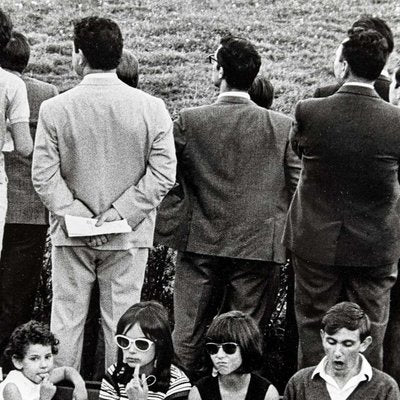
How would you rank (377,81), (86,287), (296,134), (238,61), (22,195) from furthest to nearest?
1. (22,195)
2. (377,81)
3. (238,61)
4. (86,287)
5. (296,134)

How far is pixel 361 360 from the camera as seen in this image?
403cm

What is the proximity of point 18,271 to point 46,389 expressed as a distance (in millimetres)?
956

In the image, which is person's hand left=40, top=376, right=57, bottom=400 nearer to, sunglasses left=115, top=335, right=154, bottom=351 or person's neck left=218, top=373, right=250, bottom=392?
sunglasses left=115, top=335, right=154, bottom=351

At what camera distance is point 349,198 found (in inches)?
166

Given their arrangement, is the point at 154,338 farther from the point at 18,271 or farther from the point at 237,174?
the point at 18,271

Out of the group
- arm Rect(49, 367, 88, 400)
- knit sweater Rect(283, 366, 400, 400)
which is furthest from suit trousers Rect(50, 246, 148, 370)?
knit sweater Rect(283, 366, 400, 400)

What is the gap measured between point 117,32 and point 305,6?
9.94 feet

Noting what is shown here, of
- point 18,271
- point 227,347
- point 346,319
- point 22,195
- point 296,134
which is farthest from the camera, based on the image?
point 18,271

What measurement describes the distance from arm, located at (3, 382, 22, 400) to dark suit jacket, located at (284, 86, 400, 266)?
4.17 ft

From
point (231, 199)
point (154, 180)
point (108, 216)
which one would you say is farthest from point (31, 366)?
point (231, 199)

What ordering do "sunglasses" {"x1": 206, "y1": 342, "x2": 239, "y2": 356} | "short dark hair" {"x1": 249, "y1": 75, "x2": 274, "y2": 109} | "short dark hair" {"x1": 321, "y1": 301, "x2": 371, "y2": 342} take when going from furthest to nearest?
"short dark hair" {"x1": 249, "y1": 75, "x2": 274, "y2": 109} < "sunglasses" {"x1": 206, "y1": 342, "x2": 239, "y2": 356} < "short dark hair" {"x1": 321, "y1": 301, "x2": 371, "y2": 342}

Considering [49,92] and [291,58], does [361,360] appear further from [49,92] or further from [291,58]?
[291,58]

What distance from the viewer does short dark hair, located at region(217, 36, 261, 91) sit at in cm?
459

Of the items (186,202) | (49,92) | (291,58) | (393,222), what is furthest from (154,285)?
(291,58)
